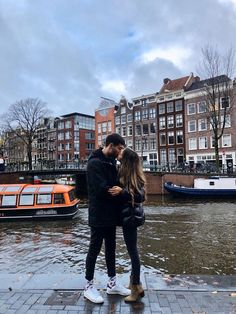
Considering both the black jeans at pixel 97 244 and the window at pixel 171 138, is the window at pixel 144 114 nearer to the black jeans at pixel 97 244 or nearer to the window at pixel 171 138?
the window at pixel 171 138

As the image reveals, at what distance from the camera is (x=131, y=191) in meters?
3.84

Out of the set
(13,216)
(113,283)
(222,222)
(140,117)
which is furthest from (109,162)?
(140,117)

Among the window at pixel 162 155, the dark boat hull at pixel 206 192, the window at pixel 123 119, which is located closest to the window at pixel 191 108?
the window at pixel 162 155

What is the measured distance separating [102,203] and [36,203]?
12.2 meters

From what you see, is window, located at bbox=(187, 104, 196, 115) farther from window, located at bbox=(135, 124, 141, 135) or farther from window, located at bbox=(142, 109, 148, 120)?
window, located at bbox=(135, 124, 141, 135)

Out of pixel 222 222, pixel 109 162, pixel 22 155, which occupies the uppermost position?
pixel 22 155

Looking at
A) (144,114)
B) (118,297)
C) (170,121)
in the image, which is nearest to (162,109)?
(170,121)

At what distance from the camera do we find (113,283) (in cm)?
405

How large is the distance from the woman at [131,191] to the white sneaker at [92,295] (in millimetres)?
308

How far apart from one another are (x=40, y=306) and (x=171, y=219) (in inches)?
464

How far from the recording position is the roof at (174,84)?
48.8 metres

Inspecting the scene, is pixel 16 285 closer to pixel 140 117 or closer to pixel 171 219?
pixel 171 219

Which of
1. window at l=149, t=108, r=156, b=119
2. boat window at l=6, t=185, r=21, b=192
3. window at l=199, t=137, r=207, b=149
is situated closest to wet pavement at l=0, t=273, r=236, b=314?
boat window at l=6, t=185, r=21, b=192

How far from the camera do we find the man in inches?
152
